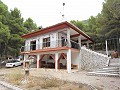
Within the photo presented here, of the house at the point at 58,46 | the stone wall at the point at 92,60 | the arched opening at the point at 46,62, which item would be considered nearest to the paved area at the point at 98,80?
the house at the point at 58,46

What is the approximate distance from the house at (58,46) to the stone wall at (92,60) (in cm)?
79

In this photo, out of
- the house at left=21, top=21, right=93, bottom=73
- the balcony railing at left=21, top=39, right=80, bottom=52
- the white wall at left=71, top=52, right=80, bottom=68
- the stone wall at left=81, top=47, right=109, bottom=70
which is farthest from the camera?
the white wall at left=71, top=52, right=80, bottom=68

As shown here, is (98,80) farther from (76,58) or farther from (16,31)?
(16,31)

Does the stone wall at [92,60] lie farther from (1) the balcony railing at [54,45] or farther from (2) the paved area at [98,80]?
(2) the paved area at [98,80]

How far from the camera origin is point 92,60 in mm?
20500

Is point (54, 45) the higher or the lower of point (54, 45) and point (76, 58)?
the higher

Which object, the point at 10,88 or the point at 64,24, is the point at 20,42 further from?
the point at 10,88

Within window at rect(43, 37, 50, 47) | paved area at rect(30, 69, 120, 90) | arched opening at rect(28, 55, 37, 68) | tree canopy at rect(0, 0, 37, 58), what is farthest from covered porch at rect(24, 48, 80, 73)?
tree canopy at rect(0, 0, 37, 58)

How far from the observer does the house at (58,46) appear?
65.9 ft

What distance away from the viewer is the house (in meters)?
20.1

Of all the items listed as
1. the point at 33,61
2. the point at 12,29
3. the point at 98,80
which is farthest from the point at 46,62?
the point at 98,80

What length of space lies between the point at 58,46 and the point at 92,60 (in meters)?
4.73

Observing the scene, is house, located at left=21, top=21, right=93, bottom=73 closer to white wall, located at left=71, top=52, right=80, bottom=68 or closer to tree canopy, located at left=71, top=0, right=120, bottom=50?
A: white wall, located at left=71, top=52, right=80, bottom=68

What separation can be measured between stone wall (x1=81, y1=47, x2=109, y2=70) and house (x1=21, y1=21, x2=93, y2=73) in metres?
0.79
